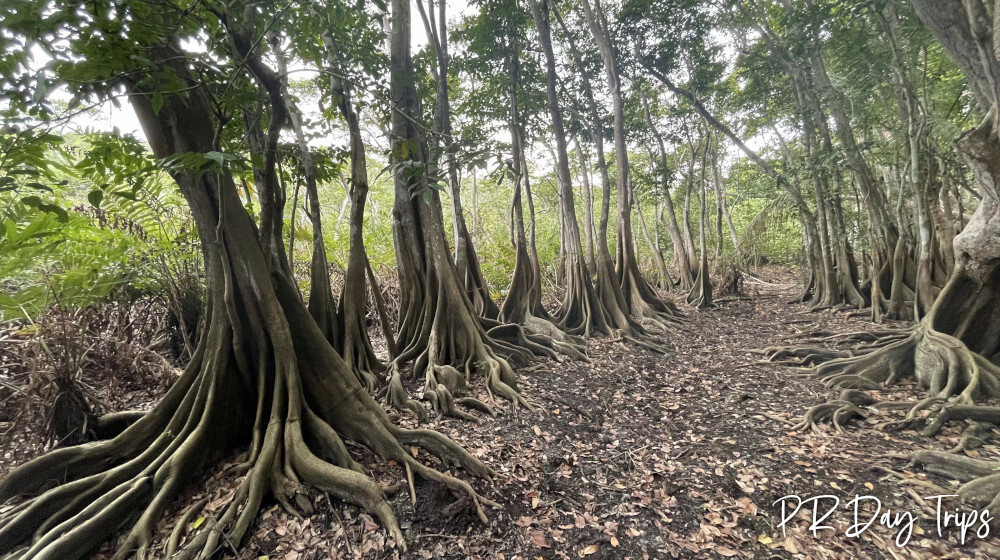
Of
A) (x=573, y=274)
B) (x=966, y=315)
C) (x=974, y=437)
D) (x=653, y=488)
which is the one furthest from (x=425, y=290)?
(x=966, y=315)

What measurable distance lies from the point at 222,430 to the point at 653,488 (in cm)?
361

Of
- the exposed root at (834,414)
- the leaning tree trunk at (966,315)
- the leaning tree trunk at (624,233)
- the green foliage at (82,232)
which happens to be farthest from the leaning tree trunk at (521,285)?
the green foliage at (82,232)

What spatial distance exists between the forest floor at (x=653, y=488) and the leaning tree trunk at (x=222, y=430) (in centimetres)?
17

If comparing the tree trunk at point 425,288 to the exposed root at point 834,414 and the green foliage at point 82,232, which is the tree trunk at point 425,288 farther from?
the exposed root at point 834,414

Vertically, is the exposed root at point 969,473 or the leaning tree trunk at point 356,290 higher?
the leaning tree trunk at point 356,290

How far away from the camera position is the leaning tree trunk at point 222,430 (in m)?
2.50

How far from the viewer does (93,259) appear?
167 inches

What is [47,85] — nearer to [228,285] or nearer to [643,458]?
[228,285]

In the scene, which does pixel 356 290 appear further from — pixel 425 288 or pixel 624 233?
pixel 624 233

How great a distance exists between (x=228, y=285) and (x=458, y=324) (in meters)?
3.25

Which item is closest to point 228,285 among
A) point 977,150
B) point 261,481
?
point 261,481

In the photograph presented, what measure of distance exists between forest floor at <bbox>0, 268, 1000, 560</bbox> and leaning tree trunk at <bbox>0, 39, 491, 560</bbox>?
0.55 feet

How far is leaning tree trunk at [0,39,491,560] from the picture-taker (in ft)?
8.20

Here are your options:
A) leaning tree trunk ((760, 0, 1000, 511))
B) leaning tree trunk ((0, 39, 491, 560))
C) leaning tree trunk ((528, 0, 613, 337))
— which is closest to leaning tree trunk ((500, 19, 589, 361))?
→ leaning tree trunk ((528, 0, 613, 337))
